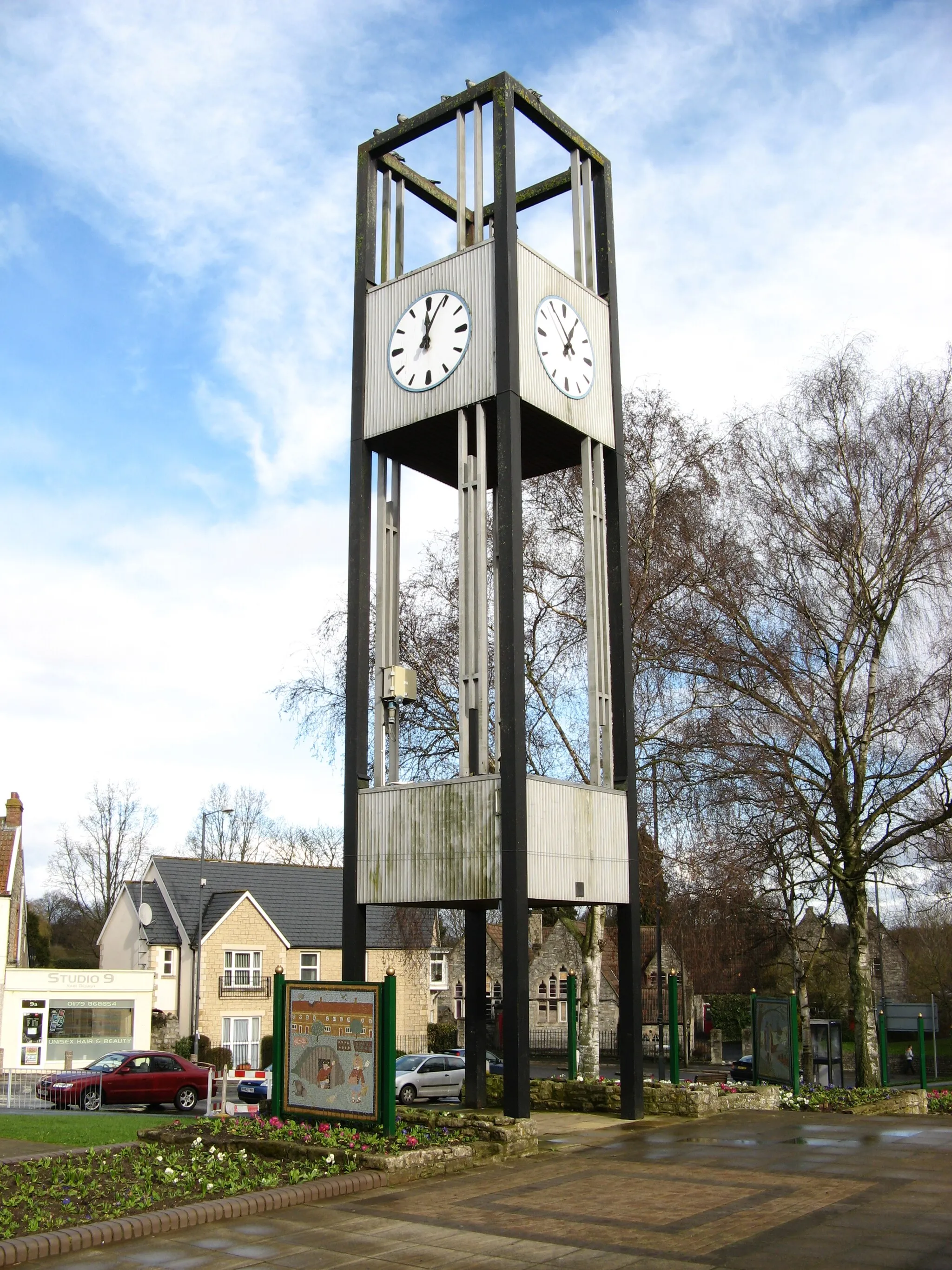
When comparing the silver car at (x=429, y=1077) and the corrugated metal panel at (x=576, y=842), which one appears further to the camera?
the silver car at (x=429, y=1077)

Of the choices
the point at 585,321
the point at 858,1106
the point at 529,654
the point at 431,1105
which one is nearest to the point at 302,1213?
the point at 858,1106

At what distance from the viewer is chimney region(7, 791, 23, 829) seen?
42.9 meters

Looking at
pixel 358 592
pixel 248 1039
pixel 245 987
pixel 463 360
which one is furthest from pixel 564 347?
pixel 248 1039

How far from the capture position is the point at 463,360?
16.4m

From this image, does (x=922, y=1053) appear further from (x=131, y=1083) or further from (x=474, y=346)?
(x=474, y=346)

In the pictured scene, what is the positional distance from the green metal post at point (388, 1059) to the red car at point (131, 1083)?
14031 millimetres

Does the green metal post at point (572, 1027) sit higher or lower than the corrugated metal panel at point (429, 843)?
lower

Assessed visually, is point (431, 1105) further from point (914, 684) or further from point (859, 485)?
point (859, 485)

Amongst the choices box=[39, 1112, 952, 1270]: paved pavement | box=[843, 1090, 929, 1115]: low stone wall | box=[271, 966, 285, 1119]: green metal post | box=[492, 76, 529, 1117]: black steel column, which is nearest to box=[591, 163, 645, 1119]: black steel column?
box=[492, 76, 529, 1117]: black steel column

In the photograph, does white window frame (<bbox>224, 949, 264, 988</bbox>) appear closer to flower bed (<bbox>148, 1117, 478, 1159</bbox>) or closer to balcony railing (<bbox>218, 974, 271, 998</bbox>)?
balcony railing (<bbox>218, 974, 271, 998</bbox>)

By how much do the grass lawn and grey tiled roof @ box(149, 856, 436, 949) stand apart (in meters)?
24.5

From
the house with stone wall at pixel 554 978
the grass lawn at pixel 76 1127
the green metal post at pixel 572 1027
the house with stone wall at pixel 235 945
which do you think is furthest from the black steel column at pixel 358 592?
the house with stone wall at pixel 554 978

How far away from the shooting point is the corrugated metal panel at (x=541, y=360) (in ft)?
53.7

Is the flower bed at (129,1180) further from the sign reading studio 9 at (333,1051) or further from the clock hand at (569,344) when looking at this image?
the clock hand at (569,344)
